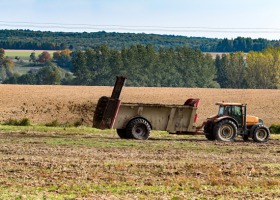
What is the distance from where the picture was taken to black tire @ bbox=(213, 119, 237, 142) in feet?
103

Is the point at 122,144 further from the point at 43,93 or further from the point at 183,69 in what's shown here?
the point at 183,69

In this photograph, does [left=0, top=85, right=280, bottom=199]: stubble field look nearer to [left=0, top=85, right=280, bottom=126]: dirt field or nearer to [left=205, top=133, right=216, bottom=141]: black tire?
[left=205, top=133, right=216, bottom=141]: black tire

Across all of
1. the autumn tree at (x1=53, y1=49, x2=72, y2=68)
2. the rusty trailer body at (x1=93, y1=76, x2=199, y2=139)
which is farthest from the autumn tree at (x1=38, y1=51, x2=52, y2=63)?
the rusty trailer body at (x1=93, y1=76, x2=199, y2=139)

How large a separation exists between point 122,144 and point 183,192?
1268cm

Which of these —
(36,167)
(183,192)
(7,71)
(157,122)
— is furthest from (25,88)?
(7,71)

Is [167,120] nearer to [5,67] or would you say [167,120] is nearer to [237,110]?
[237,110]

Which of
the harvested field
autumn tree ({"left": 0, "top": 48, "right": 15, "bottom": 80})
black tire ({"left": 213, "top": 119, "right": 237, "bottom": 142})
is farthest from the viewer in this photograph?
autumn tree ({"left": 0, "top": 48, "right": 15, "bottom": 80})

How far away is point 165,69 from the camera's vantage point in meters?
124

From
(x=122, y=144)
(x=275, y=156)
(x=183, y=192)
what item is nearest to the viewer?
(x=183, y=192)

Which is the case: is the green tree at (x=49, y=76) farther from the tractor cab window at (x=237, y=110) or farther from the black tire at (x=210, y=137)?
the tractor cab window at (x=237, y=110)

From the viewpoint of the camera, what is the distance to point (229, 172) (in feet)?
63.0

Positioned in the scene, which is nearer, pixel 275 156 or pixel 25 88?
pixel 275 156

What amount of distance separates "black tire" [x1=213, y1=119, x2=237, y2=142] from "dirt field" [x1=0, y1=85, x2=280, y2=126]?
12888 millimetres

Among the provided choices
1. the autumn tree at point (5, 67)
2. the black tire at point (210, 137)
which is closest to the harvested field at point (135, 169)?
the black tire at point (210, 137)
